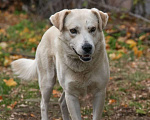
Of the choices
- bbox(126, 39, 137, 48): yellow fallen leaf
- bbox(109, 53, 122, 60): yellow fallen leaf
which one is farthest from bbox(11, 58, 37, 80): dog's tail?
bbox(126, 39, 137, 48): yellow fallen leaf

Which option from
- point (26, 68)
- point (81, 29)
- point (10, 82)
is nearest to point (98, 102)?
point (81, 29)

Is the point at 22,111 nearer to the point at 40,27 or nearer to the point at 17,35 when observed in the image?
the point at 17,35

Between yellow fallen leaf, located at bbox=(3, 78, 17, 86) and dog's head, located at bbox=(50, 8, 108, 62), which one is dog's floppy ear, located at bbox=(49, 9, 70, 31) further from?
yellow fallen leaf, located at bbox=(3, 78, 17, 86)

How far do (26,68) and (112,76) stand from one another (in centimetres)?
203

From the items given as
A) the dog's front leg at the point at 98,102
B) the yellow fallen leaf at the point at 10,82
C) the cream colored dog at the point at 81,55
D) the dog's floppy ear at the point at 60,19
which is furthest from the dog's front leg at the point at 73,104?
the yellow fallen leaf at the point at 10,82

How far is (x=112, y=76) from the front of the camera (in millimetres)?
6859

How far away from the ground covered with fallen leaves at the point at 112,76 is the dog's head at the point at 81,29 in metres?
1.54

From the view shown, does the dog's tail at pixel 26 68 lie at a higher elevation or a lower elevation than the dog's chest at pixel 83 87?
lower

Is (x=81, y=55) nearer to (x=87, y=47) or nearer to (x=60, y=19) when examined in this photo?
(x=87, y=47)

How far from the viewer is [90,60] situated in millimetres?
3902

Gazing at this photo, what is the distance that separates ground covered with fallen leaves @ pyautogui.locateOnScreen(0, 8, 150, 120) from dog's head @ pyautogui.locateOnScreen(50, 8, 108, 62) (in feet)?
5.07

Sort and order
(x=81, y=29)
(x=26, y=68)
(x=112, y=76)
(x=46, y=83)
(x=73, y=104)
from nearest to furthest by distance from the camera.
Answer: (x=81, y=29), (x=73, y=104), (x=46, y=83), (x=26, y=68), (x=112, y=76)

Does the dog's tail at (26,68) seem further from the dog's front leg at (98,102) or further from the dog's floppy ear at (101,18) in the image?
the dog's floppy ear at (101,18)

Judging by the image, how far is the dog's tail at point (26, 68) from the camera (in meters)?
5.44
